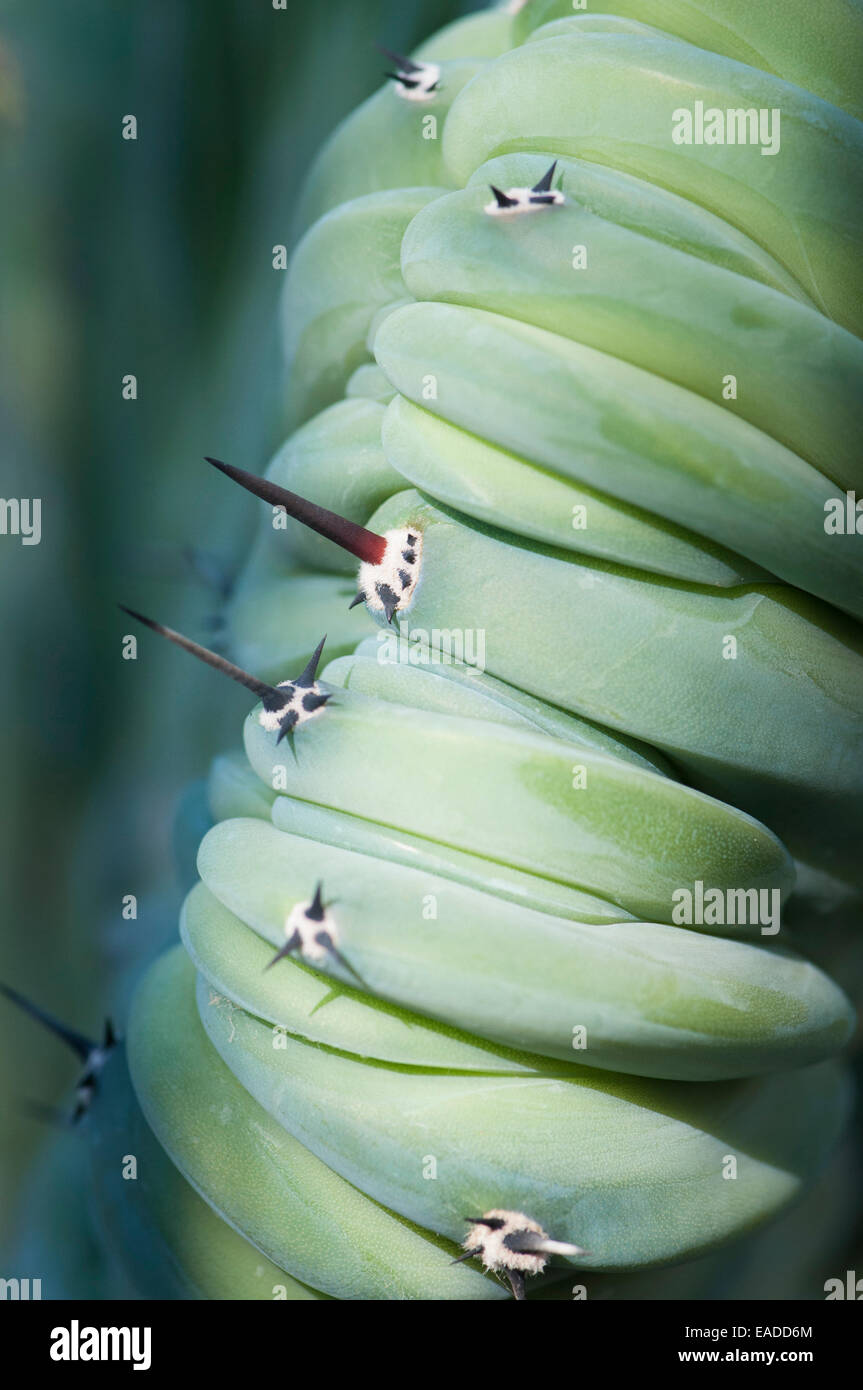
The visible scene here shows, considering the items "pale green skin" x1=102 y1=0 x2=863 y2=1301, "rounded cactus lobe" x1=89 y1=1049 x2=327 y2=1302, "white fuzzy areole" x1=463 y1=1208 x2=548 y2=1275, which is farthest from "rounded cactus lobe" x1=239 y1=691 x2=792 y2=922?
"rounded cactus lobe" x1=89 y1=1049 x2=327 y2=1302

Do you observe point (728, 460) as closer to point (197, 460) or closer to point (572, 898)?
point (572, 898)

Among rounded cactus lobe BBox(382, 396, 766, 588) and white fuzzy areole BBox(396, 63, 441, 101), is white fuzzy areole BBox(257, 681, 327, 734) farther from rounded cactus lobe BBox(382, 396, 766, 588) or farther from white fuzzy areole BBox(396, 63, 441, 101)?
white fuzzy areole BBox(396, 63, 441, 101)

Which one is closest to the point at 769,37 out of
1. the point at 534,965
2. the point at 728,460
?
the point at 728,460

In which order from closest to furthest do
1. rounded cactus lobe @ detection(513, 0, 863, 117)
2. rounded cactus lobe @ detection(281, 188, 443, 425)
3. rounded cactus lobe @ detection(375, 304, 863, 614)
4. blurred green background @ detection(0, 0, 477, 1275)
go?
rounded cactus lobe @ detection(375, 304, 863, 614) → rounded cactus lobe @ detection(513, 0, 863, 117) → rounded cactus lobe @ detection(281, 188, 443, 425) → blurred green background @ detection(0, 0, 477, 1275)

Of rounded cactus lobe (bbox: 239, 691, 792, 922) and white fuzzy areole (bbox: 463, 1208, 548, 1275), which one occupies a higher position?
rounded cactus lobe (bbox: 239, 691, 792, 922)

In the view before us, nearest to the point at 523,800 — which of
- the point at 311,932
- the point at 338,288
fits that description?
the point at 311,932

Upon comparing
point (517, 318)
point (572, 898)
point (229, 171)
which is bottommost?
point (572, 898)

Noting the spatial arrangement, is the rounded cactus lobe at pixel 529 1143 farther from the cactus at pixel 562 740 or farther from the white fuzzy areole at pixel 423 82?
the white fuzzy areole at pixel 423 82

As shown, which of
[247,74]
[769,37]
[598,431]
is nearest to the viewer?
[598,431]

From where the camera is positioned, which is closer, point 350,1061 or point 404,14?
point 350,1061
